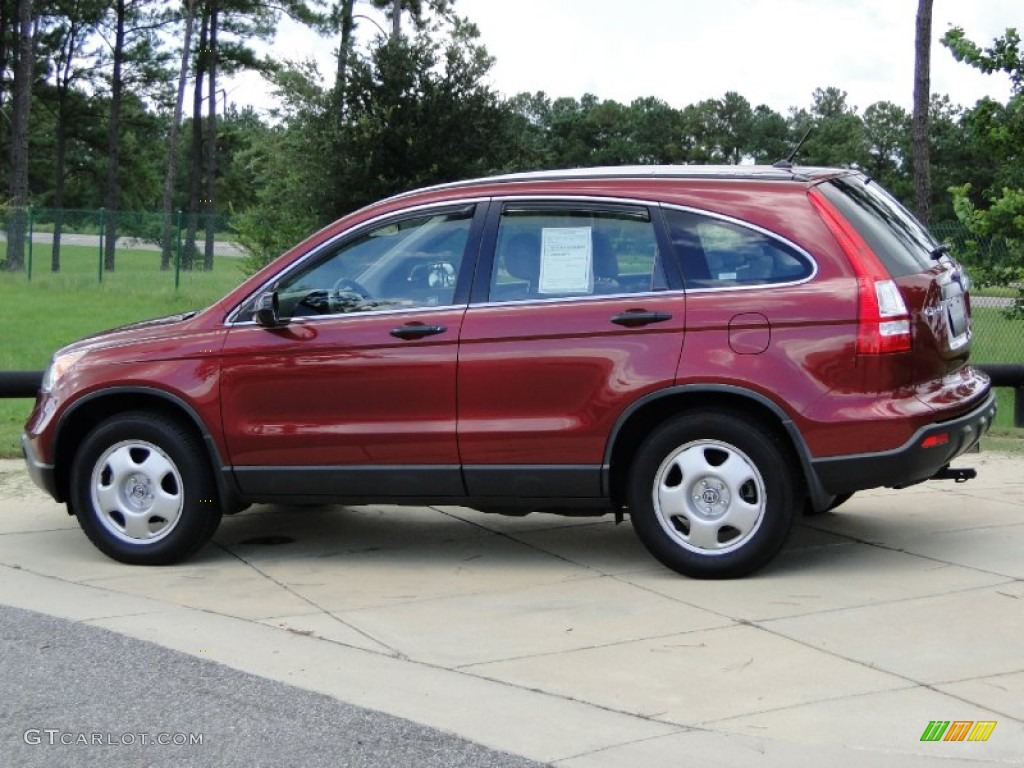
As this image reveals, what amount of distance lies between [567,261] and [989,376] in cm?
367

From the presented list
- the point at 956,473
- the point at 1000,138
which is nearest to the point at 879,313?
the point at 956,473

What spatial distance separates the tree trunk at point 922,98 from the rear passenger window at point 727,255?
16950 millimetres

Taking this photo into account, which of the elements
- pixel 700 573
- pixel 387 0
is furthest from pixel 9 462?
pixel 387 0

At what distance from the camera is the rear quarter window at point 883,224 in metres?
6.75

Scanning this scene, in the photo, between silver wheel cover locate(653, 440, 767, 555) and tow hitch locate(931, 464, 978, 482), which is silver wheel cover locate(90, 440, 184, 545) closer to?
silver wheel cover locate(653, 440, 767, 555)

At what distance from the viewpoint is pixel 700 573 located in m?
6.82

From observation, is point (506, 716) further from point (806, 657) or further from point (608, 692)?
point (806, 657)

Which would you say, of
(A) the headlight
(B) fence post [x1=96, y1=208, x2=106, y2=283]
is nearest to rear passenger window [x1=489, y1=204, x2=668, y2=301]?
(A) the headlight

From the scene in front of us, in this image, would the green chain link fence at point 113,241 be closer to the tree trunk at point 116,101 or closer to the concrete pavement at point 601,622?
the tree trunk at point 116,101

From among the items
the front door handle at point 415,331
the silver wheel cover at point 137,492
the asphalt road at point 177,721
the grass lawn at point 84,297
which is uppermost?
the front door handle at point 415,331

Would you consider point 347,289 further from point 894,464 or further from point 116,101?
point 116,101

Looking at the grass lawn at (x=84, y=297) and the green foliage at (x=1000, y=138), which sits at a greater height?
the green foliage at (x=1000, y=138)

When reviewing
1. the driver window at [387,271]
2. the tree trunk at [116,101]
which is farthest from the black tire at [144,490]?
the tree trunk at [116,101]

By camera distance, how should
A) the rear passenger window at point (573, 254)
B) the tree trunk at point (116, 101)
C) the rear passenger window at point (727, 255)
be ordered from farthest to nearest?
the tree trunk at point (116, 101)
the rear passenger window at point (573, 254)
the rear passenger window at point (727, 255)
